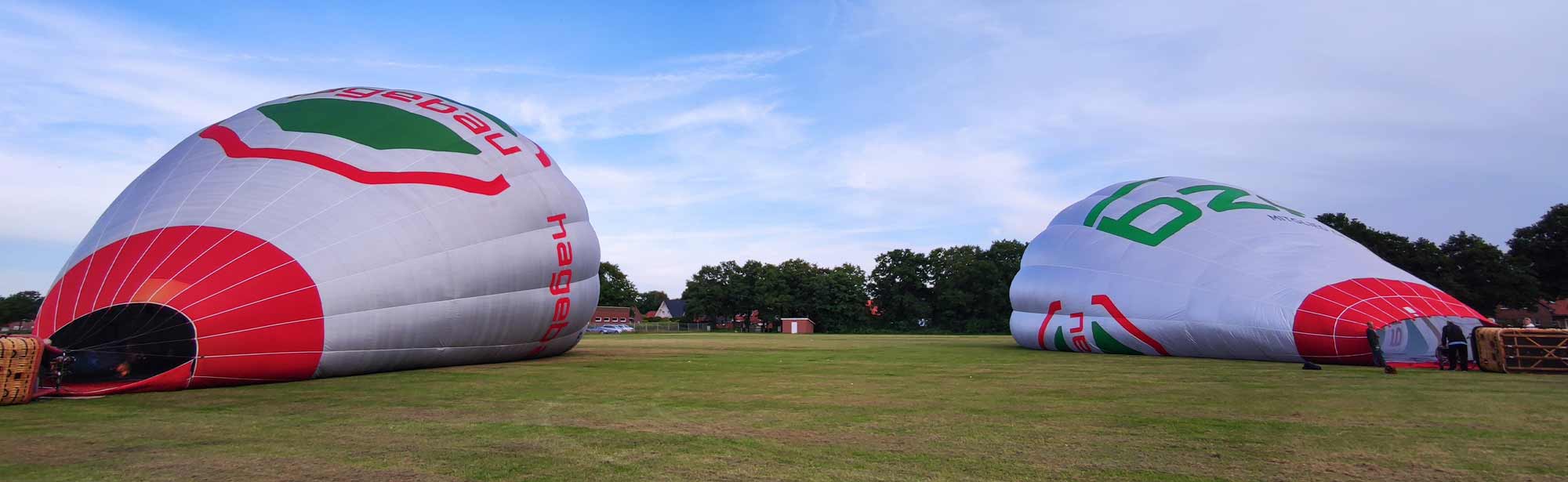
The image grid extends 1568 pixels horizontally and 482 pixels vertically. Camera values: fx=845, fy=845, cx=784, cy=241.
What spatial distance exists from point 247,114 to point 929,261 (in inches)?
2223

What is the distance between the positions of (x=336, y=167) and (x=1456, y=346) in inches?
591

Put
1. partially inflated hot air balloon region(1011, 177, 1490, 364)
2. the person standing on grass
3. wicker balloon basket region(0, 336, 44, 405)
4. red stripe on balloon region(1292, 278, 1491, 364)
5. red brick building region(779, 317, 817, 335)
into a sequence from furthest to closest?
1. red brick building region(779, 317, 817, 335)
2. partially inflated hot air balloon region(1011, 177, 1490, 364)
3. red stripe on balloon region(1292, 278, 1491, 364)
4. the person standing on grass
5. wicker balloon basket region(0, 336, 44, 405)

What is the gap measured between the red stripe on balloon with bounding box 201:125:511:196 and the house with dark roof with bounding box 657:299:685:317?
3818 inches

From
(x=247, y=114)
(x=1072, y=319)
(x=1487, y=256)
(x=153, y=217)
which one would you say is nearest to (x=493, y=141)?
(x=247, y=114)

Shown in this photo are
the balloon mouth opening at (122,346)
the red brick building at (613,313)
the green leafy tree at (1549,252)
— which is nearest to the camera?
the balloon mouth opening at (122,346)

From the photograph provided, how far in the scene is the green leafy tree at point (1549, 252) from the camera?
1540 inches

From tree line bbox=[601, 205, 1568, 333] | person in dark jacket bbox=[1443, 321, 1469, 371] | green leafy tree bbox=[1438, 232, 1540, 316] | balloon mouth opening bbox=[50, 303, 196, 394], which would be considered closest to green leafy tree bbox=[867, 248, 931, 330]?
tree line bbox=[601, 205, 1568, 333]

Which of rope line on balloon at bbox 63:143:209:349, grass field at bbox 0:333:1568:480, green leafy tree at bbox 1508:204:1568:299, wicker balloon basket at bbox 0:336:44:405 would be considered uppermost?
green leafy tree at bbox 1508:204:1568:299

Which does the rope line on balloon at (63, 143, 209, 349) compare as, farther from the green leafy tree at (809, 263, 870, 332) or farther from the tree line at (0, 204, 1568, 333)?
the green leafy tree at (809, 263, 870, 332)

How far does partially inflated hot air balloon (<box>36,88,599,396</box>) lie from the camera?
321 inches

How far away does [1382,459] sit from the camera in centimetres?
461

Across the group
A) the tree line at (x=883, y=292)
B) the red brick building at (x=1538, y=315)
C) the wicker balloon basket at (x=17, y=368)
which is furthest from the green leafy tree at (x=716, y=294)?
the wicker balloon basket at (x=17, y=368)

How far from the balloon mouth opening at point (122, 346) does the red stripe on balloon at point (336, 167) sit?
8.73 feet

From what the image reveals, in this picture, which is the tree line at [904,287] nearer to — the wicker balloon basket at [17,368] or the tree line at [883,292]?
the tree line at [883,292]
